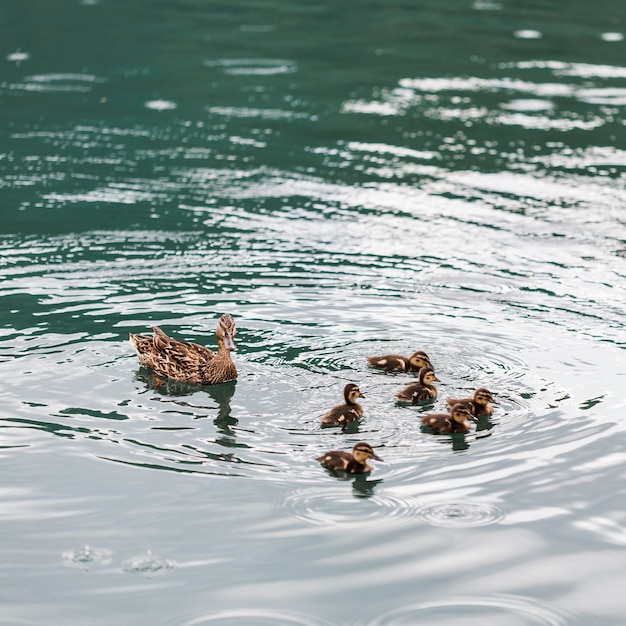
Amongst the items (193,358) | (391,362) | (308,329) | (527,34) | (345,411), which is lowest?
(527,34)

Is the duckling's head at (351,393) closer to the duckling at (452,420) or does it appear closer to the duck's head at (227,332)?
the duckling at (452,420)

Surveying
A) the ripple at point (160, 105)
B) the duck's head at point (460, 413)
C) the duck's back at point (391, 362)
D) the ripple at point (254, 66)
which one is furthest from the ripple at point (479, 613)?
the ripple at point (254, 66)

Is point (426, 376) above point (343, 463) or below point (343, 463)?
below

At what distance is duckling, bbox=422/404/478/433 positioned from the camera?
946 cm

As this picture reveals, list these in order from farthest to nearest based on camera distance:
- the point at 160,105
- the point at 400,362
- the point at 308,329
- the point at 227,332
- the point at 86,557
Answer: the point at 160,105
the point at 308,329
the point at 400,362
the point at 227,332
the point at 86,557

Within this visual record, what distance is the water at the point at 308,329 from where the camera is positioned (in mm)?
7656

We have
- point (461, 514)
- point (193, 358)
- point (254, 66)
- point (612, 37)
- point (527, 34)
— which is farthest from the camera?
point (527, 34)

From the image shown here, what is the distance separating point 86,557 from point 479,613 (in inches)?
96.6

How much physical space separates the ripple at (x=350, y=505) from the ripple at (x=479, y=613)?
1009mm

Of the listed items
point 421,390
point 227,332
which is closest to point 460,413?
point 421,390

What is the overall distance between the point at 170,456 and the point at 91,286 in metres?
4.12

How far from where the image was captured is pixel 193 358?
10.7 metres

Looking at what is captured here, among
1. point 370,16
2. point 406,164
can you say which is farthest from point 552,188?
point 370,16

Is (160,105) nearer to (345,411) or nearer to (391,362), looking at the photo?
(391,362)
